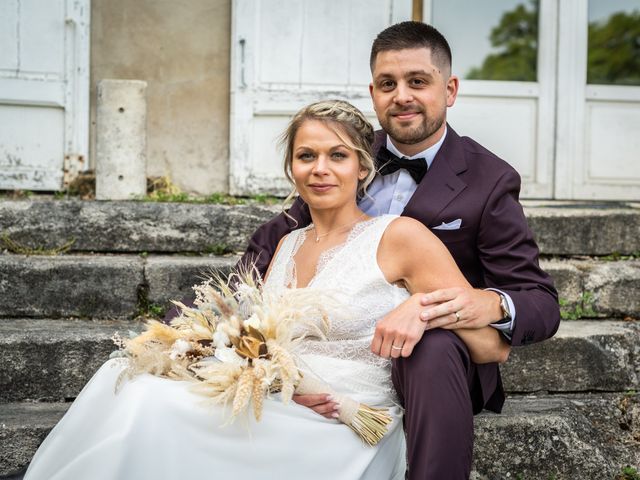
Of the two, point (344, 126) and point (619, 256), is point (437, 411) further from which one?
point (619, 256)

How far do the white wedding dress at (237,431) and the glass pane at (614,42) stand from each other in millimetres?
4180

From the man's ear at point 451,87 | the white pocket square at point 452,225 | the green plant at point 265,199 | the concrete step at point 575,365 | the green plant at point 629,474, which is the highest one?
the man's ear at point 451,87

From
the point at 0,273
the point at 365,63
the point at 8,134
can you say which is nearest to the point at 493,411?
the point at 0,273

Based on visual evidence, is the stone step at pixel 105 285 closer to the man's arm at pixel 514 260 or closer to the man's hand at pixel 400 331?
the man's arm at pixel 514 260

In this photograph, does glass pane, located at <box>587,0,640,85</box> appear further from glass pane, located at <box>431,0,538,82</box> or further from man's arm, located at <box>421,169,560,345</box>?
man's arm, located at <box>421,169,560,345</box>

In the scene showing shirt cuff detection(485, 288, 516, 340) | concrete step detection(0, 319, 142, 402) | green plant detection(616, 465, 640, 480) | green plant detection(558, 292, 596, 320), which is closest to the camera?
shirt cuff detection(485, 288, 516, 340)

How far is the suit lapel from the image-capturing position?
8.99ft

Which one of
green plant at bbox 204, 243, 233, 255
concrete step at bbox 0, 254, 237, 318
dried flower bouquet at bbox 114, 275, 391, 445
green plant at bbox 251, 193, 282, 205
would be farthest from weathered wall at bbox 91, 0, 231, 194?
dried flower bouquet at bbox 114, 275, 391, 445

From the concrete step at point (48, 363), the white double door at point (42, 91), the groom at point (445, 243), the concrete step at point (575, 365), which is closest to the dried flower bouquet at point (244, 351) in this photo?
the groom at point (445, 243)

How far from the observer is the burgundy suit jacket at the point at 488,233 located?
255cm

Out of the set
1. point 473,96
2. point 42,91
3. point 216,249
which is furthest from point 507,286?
point 42,91

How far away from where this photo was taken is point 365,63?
530 cm

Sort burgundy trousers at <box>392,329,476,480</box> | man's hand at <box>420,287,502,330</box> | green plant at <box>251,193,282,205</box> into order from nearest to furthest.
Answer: burgundy trousers at <box>392,329,476,480</box>
man's hand at <box>420,287,502,330</box>
green plant at <box>251,193,282,205</box>

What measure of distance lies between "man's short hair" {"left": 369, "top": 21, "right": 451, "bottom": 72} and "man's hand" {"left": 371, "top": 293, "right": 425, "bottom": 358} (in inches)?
37.9
